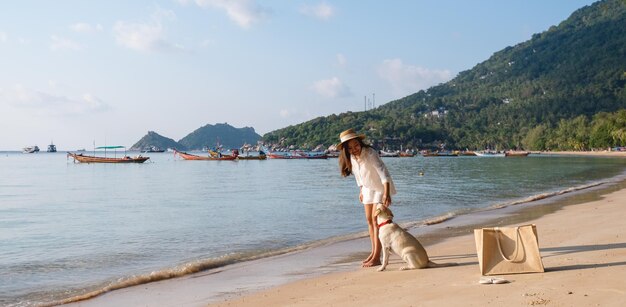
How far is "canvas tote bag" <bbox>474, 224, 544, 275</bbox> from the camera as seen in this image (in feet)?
22.4

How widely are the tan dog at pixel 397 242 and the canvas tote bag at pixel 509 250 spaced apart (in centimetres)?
126

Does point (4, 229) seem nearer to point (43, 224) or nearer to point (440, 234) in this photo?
point (43, 224)

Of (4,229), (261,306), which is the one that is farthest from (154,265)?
(4,229)

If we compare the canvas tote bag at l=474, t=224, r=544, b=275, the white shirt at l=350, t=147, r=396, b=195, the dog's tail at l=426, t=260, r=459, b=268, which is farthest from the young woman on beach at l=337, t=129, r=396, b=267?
the canvas tote bag at l=474, t=224, r=544, b=275

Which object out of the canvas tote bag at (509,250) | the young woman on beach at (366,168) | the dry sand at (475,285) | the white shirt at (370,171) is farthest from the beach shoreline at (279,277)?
the white shirt at (370,171)

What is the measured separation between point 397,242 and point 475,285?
1.73 m

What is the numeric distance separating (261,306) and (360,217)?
42.1ft

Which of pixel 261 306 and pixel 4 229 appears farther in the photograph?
pixel 4 229

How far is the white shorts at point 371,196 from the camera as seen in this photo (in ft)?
27.0

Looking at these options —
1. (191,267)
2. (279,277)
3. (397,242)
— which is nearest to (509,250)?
(397,242)

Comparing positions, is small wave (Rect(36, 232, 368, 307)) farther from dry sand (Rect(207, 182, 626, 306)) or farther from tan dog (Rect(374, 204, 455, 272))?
tan dog (Rect(374, 204, 455, 272))

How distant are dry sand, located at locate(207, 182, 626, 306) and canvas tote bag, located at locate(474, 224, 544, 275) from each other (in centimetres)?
16

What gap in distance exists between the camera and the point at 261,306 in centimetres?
675

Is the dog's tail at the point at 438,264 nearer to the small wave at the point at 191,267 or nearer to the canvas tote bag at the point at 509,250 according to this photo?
the canvas tote bag at the point at 509,250
